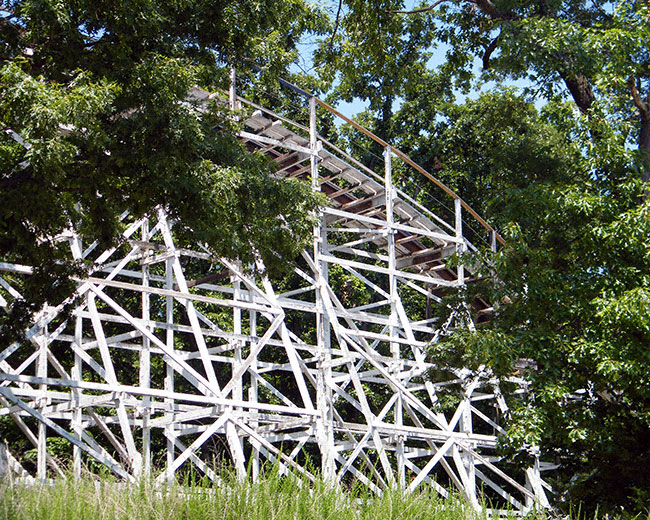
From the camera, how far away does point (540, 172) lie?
20.0 metres

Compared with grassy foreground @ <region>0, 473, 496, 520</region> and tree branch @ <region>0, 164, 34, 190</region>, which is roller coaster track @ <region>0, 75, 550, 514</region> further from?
grassy foreground @ <region>0, 473, 496, 520</region>

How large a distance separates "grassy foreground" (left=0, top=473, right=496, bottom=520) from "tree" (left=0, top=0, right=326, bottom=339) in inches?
135

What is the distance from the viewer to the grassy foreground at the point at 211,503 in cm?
535

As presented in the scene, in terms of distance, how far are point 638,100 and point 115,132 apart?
30.2 ft

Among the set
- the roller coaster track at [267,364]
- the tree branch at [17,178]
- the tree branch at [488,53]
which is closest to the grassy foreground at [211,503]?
the roller coaster track at [267,364]

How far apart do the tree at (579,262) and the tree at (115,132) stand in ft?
13.1

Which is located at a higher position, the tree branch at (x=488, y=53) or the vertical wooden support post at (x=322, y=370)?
the tree branch at (x=488, y=53)

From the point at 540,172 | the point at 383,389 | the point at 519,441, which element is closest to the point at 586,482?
the point at 519,441

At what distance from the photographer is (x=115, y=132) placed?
9133 millimetres

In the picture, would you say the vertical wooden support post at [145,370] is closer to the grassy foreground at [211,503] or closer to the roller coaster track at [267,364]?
the roller coaster track at [267,364]

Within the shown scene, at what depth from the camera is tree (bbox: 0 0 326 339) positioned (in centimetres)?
820

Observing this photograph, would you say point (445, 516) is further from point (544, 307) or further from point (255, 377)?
point (255, 377)

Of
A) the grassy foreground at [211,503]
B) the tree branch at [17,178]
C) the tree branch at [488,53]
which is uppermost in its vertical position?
the tree branch at [488,53]

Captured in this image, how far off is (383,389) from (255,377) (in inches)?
395
